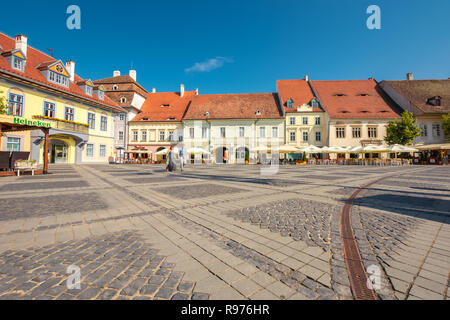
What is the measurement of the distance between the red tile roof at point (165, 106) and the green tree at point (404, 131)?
31120mm

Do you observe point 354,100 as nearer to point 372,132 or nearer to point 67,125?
point 372,132

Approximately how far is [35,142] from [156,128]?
52.3 feet

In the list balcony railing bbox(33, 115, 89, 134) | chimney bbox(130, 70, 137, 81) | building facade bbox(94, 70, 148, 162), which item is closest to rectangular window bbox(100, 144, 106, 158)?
balcony railing bbox(33, 115, 89, 134)

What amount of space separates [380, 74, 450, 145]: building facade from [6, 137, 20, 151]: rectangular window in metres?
48.4

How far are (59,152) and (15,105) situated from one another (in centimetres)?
610

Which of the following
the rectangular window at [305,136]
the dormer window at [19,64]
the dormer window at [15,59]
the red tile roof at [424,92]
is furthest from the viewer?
the rectangular window at [305,136]

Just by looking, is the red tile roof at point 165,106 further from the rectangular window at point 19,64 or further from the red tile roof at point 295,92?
the red tile roof at point 295,92

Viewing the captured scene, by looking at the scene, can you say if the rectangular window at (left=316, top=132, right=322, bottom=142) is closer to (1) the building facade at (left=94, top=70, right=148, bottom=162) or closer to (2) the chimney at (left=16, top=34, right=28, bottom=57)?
(1) the building facade at (left=94, top=70, right=148, bottom=162)

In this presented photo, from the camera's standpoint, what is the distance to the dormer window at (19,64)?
1689cm

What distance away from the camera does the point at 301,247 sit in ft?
7.77

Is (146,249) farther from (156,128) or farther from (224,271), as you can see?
(156,128)

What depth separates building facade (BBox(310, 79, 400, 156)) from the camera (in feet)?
98.6

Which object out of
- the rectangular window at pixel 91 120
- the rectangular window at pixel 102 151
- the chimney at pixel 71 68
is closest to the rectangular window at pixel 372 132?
the rectangular window at pixel 102 151
